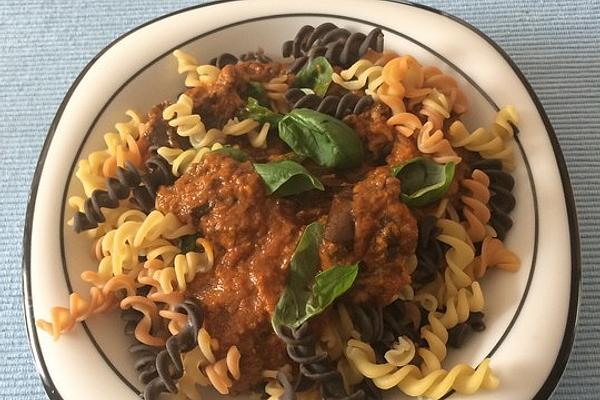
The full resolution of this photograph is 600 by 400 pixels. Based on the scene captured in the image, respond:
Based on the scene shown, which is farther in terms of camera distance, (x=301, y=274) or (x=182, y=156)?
(x=182, y=156)

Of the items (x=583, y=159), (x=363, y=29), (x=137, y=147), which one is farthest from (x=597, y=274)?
(x=137, y=147)

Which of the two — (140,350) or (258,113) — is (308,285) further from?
(258,113)

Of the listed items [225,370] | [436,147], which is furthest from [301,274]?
[436,147]

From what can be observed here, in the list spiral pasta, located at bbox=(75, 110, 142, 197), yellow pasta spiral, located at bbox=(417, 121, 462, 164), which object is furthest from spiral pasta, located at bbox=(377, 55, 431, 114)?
spiral pasta, located at bbox=(75, 110, 142, 197)

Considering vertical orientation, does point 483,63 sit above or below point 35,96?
above

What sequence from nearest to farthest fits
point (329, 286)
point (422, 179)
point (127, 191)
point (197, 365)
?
point (329, 286)
point (197, 365)
point (422, 179)
point (127, 191)

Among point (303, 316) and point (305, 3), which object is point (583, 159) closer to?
point (305, 3)

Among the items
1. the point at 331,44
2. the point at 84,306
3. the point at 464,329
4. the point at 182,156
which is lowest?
the point at 84,306
